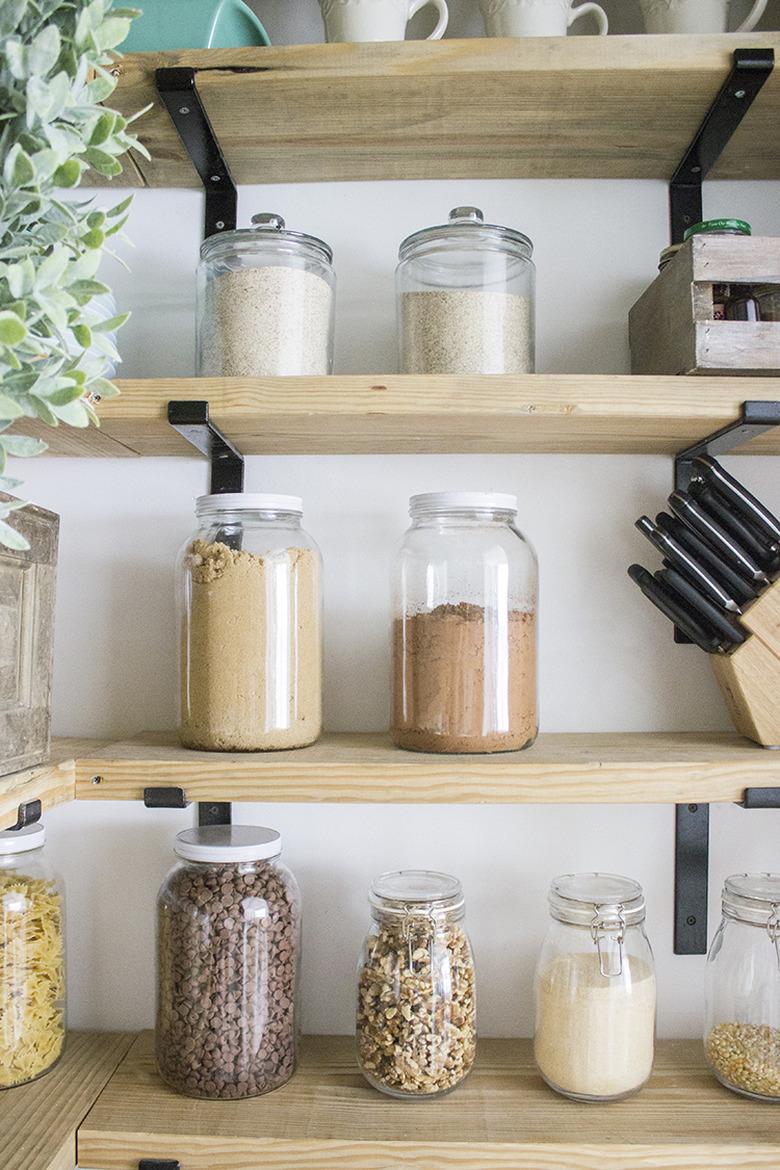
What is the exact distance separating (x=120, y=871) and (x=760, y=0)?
1236 mm

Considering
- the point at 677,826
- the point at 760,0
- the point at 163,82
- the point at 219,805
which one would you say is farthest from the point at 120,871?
the point at 760,0

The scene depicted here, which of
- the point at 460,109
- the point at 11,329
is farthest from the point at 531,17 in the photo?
the point at 11,329

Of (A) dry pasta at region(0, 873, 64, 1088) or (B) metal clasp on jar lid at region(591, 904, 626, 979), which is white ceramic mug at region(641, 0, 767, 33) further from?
(A) dry pasta at region(0, 873, 64, 1088)

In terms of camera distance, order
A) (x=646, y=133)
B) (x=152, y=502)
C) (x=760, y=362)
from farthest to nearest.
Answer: (x=152, y=502) < (x=646, y=133) < (x=760, y=362)

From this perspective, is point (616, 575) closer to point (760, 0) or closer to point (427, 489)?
point (427, 489)

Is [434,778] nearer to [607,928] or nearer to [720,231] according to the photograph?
[607,928]

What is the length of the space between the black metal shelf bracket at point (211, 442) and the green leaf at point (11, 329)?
1.39 ft

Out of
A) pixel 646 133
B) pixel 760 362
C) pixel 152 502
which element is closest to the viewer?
pixel 760 362

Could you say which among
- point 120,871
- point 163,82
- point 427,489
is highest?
point 163,82

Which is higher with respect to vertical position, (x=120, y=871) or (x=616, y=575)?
(x=616, y=575)

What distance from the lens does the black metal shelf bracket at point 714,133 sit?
0.96m

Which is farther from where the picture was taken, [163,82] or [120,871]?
[120,871]

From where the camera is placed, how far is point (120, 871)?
47.6 inches

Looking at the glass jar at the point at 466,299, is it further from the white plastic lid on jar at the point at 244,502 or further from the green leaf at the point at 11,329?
the green leaf at the point at 11,329
